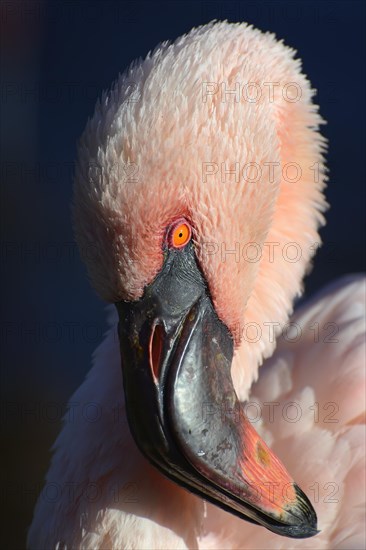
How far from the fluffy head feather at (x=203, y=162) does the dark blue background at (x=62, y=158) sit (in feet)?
8.66

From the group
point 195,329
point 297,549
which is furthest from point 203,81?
point 297,549

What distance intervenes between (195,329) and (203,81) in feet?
2.08

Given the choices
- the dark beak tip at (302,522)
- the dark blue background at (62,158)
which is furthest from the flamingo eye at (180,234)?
the dark blue background at (62,158)

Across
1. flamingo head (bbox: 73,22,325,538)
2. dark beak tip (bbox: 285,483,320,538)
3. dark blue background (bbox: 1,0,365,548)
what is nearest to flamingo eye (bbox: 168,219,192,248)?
flamingo head (bbox: 73,22,325,538)

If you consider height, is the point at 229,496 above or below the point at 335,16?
below

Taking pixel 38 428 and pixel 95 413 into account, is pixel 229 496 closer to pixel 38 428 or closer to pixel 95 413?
pixel 95 413

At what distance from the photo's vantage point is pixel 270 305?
267cm

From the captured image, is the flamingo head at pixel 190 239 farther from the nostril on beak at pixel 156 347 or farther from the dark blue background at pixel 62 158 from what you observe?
the dark blue background at pixel 62 158

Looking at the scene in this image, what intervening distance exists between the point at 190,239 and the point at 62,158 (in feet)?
13.4

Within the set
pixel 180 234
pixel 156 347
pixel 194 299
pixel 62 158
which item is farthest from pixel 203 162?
pixel 62 158

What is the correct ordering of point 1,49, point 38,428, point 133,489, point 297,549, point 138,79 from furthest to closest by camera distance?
point 1,49, point 38,428, point 297,549, point 133,489, point 138,79

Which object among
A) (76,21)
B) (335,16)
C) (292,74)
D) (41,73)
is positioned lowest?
(292,74)

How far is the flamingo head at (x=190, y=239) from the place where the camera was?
2.10 meters

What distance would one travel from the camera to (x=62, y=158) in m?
6.16
